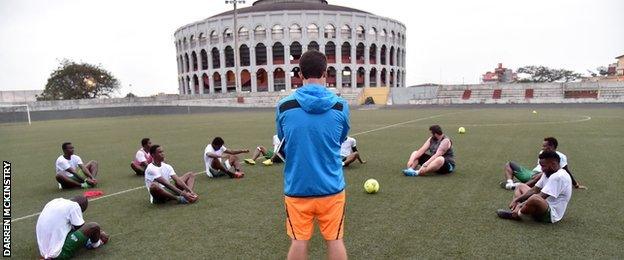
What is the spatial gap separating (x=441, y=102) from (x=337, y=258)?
54.7 metres

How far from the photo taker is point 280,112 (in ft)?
12.3

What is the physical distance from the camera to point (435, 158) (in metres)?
10.1

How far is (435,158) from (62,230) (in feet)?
25.1

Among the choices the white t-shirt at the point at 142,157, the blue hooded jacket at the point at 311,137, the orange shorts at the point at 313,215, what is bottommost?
the white t-shirt at the point at 142,157

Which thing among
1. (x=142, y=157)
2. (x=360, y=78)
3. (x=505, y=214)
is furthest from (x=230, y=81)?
(x=505, y=214)

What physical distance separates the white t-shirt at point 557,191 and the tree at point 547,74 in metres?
103

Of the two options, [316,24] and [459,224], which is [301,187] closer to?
[459,224]

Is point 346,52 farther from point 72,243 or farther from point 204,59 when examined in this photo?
point 72,243

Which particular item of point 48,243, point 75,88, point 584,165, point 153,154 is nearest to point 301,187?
point 48,243

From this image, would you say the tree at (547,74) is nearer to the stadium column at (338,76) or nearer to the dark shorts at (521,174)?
the stadium column at (338,76)

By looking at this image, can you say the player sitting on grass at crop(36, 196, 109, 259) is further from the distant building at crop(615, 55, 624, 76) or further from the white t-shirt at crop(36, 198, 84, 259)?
the distant building at crop(615, 55, 624, 76)

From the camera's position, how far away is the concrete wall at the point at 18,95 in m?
88.3

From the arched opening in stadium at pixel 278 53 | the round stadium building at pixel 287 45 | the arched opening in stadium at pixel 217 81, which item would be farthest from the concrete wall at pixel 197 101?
the arched opening in stadium at pixel 217 81

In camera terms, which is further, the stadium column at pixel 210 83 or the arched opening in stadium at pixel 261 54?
the stadium column at pixel 210 83
